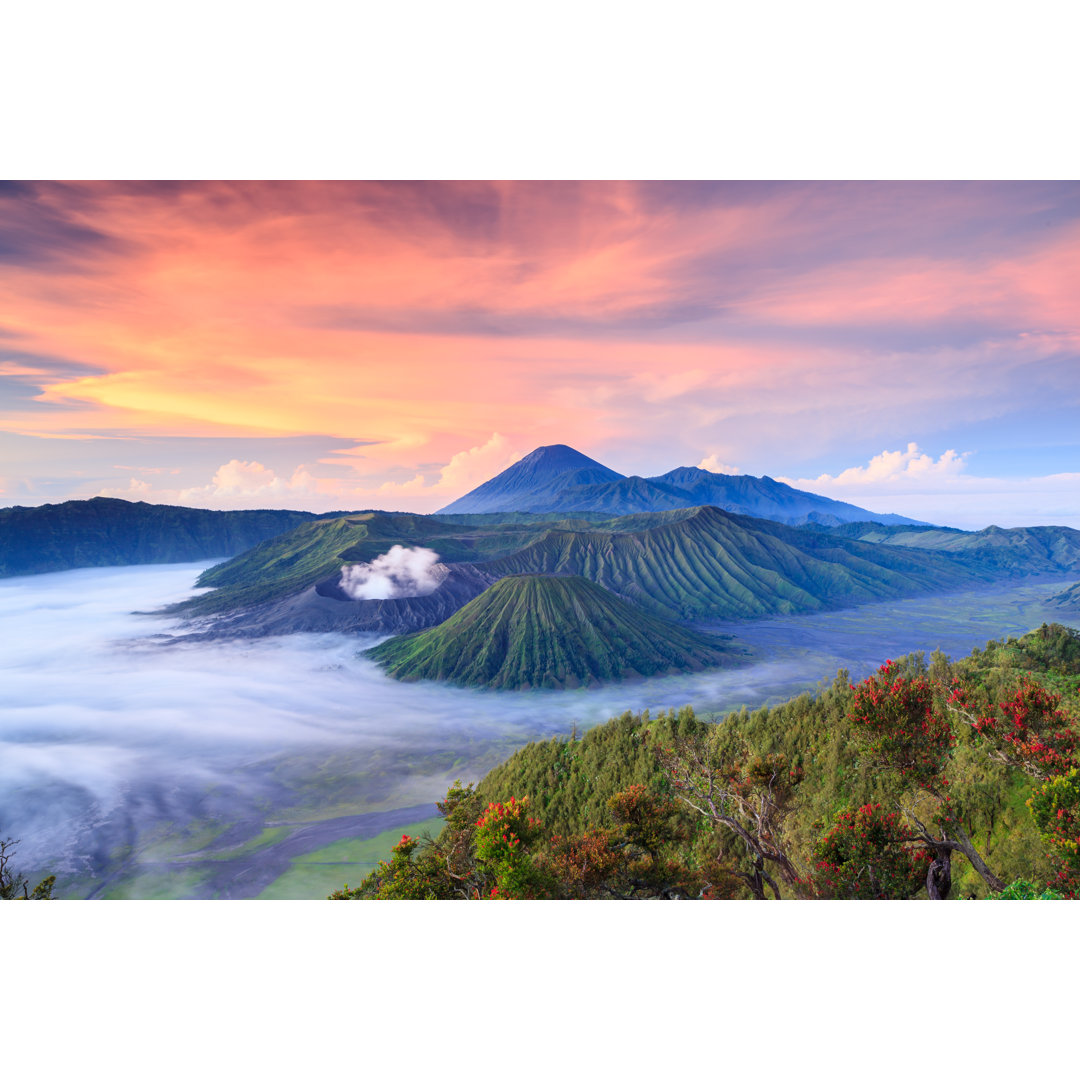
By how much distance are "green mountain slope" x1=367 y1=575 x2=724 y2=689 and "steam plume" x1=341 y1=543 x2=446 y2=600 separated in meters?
12.1

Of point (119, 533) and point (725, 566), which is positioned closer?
point (725, 566)

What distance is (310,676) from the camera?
47.8 m

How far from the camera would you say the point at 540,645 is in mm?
49094

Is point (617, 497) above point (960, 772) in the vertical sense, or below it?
above

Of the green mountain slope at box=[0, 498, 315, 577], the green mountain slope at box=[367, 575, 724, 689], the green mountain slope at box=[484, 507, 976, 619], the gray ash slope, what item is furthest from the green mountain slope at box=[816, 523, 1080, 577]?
the green mountain slope at box=[0, 498, 315, 577]

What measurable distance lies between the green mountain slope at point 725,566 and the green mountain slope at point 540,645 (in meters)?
19.8

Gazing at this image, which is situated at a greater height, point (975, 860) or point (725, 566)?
point (725, 566)

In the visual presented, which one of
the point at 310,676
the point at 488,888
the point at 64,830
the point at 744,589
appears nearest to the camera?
the point at 488,888

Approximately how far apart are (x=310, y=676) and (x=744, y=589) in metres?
64.9

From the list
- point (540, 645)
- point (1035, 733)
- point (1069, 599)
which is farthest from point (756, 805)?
point (1069, 599)

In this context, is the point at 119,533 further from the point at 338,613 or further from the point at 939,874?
A: the point at 939,874

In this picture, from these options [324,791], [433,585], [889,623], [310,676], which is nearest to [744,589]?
[889,623]

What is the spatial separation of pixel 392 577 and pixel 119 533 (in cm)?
10138
